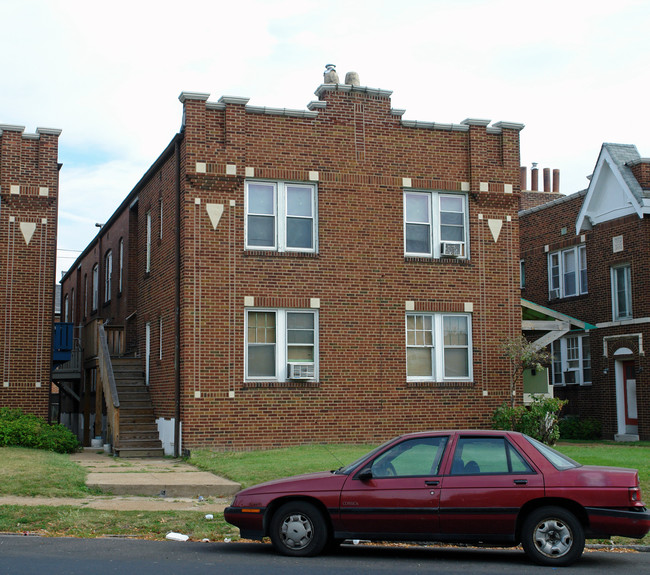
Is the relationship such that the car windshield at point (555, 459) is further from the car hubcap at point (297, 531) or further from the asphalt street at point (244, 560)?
the car hubcap at point (297, 531)

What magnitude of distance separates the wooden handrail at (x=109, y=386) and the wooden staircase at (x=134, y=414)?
22 centimetres

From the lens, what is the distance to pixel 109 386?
22797mm

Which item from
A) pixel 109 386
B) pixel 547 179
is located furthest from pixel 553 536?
pixel 547 179

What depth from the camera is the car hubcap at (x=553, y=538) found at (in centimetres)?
929

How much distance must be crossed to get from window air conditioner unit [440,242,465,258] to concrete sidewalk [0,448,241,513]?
27.7 feet

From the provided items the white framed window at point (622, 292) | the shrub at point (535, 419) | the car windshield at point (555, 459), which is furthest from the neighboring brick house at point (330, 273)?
the car windshield at point (555, 459)

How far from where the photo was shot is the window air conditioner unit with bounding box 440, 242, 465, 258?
22203mm

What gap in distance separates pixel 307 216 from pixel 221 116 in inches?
124

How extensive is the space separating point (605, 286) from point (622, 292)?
0.66 meters

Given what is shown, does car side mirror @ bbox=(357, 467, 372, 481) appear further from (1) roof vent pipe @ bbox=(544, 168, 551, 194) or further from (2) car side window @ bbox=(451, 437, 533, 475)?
(1) roof vent pipe @ bbox=(544, 168, 551, 194)

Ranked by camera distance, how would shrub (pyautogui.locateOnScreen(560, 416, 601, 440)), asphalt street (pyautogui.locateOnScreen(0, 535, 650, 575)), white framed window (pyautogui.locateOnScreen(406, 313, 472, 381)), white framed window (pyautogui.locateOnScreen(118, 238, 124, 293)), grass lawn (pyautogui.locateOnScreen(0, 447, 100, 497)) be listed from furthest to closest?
white framed window (pyautogui.locateOnScreen(118, 238, 124, 293)) → shrub (pyautogui.locateOnScreen(560, 416, 601, 440)) → white framed window (pyautogui.locateOnScreen(406, 313, 472, 381)) → grass lawn (pyautogui.locateOnScreen(0, 447, 100, 497)) → asphalt street (pyautogui.locateOnScreen(0, 535, 650, 575))

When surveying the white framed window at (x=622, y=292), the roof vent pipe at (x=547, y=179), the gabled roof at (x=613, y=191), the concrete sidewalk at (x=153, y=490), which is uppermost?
the roof vent pipe at (x=547, y=179)

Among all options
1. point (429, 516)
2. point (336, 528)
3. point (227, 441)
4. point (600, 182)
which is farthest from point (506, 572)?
point (600, 182)

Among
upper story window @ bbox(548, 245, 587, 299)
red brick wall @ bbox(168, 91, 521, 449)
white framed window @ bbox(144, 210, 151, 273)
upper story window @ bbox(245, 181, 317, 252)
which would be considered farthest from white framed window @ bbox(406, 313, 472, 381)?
upper story window @ bbox(548, 245, 587, 299)
